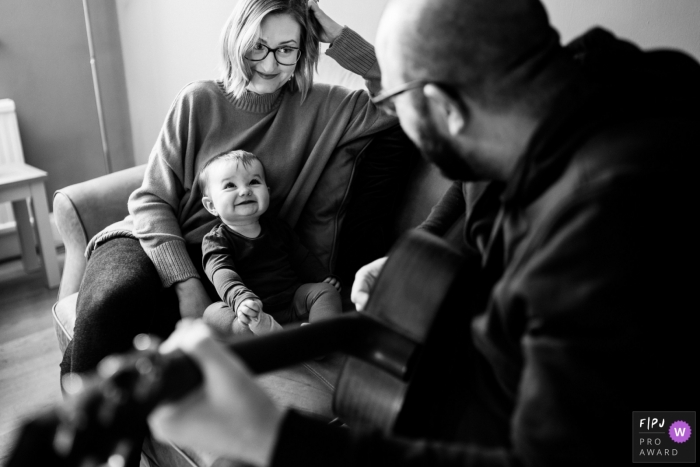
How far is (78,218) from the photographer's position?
6.38ft

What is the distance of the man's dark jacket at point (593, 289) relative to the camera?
632 mm

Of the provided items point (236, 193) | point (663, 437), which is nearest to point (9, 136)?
point (236, 193)

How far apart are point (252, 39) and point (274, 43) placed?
0.06 metres

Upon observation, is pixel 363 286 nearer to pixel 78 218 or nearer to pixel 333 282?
pixel 333 282

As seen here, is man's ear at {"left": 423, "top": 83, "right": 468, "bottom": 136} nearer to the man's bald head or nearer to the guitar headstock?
the man's bald head

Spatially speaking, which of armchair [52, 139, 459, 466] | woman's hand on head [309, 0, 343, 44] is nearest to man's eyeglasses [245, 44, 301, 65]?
woman's hand on head [309, 0, 343, 44]

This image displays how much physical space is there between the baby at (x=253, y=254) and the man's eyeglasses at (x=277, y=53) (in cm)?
27

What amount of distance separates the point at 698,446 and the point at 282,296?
112 centimetres

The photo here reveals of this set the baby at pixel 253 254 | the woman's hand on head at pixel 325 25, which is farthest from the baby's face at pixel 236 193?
the woman's hand on head at pixel 325 25

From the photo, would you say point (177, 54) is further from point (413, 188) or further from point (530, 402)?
point (530, 402)

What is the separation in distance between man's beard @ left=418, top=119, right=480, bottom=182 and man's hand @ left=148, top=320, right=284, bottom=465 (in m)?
0.41

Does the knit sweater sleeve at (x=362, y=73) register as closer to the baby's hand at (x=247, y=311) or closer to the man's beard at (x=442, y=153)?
the baby's hand at (x=247, y=311)

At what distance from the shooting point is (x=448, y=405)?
3.14 ft

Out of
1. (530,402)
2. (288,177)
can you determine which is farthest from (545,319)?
(288,177)
